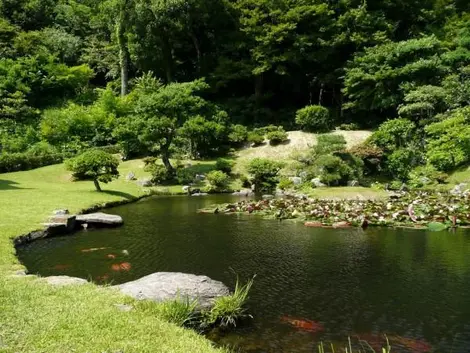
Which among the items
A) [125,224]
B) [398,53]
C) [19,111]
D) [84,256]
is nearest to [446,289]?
[84,256]

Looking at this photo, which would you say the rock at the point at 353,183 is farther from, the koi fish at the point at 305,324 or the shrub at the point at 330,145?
the koi fish at the point at 305,324

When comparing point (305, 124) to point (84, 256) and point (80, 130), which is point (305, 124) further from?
point (84, 256)

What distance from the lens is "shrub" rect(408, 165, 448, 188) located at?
2627cm

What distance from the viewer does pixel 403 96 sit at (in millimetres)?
36562

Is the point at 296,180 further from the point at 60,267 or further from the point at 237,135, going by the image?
the point at 60,267

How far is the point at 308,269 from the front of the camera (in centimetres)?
1129

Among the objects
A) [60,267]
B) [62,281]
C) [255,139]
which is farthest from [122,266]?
[255,139]

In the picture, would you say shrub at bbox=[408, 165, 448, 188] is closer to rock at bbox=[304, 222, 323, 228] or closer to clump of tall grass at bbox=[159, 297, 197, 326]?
rock at bbox=[304, 222, 323, 228]

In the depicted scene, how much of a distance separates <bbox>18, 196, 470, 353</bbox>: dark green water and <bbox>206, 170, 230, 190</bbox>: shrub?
32.6 feet

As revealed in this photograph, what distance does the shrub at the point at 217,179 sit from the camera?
94.2 ft

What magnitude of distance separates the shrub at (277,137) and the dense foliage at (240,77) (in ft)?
0.29

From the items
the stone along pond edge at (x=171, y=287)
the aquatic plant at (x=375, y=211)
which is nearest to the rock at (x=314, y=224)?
the aquatic plant at (x=375, y=211)

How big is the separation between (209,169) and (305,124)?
36.1 ft

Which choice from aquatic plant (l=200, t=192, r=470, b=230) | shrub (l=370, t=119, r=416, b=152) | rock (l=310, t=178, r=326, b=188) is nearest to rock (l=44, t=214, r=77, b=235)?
aquatic plant (l=200, t=192, r=470, b=230)
